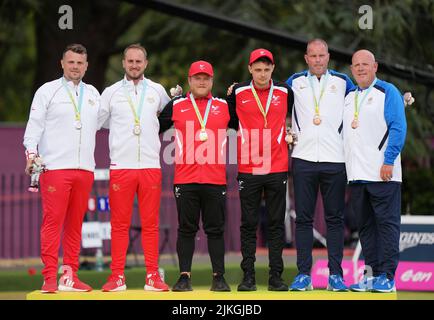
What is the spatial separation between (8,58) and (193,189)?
15.5m

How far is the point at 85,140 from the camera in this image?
9781 millimetres

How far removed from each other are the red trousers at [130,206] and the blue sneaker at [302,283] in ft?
3.95

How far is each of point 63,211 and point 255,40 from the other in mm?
8717

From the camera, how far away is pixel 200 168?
9.61 metres

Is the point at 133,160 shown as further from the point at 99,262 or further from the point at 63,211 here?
the point at 99,262

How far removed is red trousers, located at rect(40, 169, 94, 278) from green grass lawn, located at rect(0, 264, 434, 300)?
170 inches

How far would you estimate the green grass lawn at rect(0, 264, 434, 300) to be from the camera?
14.2m

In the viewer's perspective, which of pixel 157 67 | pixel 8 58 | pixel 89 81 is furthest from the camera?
pixel 8 58

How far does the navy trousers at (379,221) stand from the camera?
32.3 ft

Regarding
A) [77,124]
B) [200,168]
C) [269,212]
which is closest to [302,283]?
[269,212]
